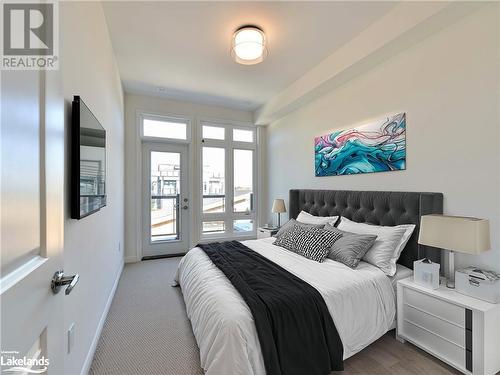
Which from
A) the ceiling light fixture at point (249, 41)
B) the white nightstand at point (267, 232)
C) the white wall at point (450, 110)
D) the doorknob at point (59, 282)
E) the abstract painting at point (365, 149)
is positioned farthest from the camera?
the white nightstand at point (267, 232)

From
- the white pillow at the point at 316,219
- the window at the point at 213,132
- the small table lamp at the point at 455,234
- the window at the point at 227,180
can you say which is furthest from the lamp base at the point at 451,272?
the window at the point at 213,132

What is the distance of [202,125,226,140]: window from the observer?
4737mm

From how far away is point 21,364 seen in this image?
1.92ft

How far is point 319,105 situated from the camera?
3.57 metres

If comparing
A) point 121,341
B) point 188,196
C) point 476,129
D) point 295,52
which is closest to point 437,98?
point 476,129

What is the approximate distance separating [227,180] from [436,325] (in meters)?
3.77

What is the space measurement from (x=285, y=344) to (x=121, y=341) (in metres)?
1.41

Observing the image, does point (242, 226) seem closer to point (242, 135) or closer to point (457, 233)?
point (242, 135)

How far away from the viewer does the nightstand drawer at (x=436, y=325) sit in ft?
5.48

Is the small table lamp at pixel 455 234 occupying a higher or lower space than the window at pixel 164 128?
lower

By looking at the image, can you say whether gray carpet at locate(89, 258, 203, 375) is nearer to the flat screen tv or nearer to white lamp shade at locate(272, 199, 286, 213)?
the flat screen tv

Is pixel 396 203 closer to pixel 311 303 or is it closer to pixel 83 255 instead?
pixel 311 303

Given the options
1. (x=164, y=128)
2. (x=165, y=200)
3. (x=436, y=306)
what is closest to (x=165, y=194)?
(x=165, y=200)

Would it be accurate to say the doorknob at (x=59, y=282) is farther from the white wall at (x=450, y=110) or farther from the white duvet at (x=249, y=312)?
the white wall at (x=450, y=110)
